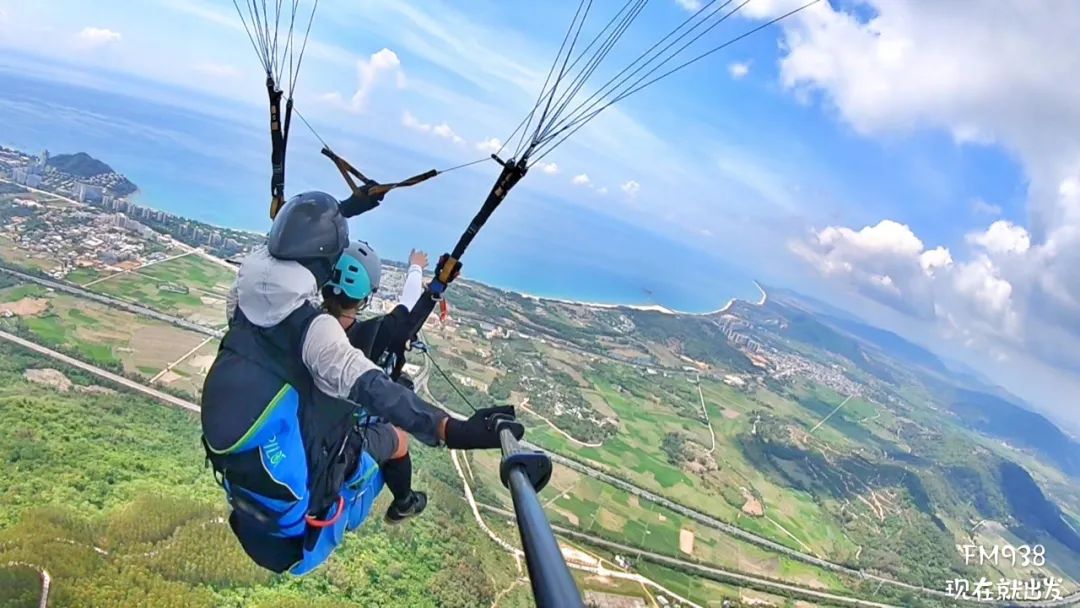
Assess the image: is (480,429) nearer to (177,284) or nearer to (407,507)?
(407,507)

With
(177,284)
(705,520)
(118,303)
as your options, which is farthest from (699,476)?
(118,303)

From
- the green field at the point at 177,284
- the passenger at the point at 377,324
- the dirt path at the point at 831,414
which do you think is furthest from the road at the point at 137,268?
the dirt path at the point at 831,414

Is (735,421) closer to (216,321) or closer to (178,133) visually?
(216,321)

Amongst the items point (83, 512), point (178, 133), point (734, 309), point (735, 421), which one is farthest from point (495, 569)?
point (178, 133)

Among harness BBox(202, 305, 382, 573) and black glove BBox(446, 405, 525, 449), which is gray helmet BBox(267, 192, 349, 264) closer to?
harness BBox(202, 305, 382, 573)

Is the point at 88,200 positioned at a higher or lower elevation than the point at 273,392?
lower

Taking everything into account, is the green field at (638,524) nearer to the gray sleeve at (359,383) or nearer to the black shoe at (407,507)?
the black shoe at (407,507)

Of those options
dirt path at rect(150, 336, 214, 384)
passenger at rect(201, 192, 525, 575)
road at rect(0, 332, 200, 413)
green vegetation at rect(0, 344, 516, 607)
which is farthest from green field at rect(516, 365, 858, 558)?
passenger at rect(201, 192, 525, 575)
